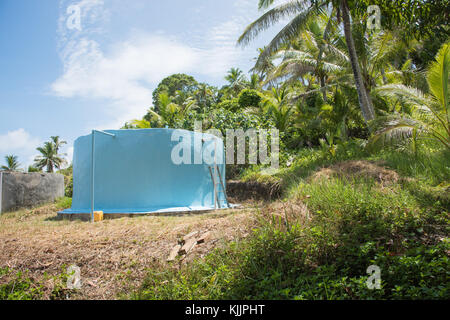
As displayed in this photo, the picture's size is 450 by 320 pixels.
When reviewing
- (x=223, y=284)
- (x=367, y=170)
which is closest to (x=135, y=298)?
(x=223, y=284)

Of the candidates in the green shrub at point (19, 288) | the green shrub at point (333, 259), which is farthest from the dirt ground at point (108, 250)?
the green shrub at point (333, 259)

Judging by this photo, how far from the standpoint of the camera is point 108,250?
15.5ft

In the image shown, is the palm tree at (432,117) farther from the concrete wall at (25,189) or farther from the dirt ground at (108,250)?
the concrete wall at (25,189)

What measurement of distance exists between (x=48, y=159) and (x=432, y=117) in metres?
40.5

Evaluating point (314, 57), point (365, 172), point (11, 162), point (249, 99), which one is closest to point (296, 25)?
point (314, 57)

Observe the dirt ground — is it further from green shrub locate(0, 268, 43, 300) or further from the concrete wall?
the concrete wall

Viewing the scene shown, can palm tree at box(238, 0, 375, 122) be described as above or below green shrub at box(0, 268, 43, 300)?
above

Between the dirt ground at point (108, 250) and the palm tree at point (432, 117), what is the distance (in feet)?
14.1

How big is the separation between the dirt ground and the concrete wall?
21.0ft

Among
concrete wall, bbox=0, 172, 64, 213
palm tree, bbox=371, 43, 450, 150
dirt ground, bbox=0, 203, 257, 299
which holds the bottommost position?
dirt ground, bbox=0, 203, 257, 299

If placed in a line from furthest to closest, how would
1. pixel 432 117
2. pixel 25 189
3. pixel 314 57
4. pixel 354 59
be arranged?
pixel 314 57 < pixel 25 189 < pixel 354 59 < pixel 432 117

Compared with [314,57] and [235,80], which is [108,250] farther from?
[235,80]

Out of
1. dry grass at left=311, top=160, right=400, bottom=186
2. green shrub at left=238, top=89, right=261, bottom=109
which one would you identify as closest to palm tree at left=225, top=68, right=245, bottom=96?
green shrub at left=238, top=89, right=261, bottom=109

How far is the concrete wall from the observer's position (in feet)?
36.5
